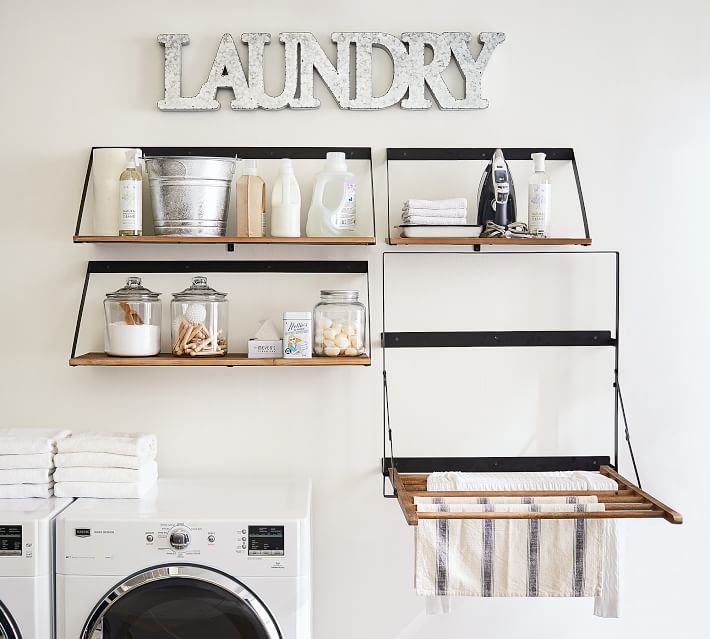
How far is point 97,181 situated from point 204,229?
0.33m

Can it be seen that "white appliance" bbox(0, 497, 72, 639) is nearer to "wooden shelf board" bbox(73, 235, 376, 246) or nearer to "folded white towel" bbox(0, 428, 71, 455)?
"folded white towel" bbox(0, 428, 71, 455)

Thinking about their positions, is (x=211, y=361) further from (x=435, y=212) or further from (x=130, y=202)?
(x=435, y=212)

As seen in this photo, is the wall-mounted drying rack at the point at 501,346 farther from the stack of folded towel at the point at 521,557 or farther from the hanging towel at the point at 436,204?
the stack of folded towel at the point at 521,557

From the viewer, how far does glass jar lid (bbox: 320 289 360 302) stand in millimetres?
2020

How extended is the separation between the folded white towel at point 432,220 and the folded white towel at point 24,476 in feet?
3.72

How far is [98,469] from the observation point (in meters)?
1.92

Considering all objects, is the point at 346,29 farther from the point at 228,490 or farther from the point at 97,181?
the point at 228,490

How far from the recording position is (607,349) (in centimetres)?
218

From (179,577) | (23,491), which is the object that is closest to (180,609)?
(179,577)

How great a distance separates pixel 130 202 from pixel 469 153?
Answer: 0.94 meters

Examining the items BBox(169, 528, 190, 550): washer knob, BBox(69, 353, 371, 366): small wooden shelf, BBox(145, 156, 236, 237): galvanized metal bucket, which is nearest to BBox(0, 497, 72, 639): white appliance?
BBox(169, 528, 190, 550): washer knob

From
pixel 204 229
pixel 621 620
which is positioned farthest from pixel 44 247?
pixel 621 620

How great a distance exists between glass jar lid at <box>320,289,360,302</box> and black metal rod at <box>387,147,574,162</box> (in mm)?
413

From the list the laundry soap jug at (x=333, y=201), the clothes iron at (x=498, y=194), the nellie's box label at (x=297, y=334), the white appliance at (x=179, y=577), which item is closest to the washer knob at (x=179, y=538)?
the white appliance at (x=179, y=577)
